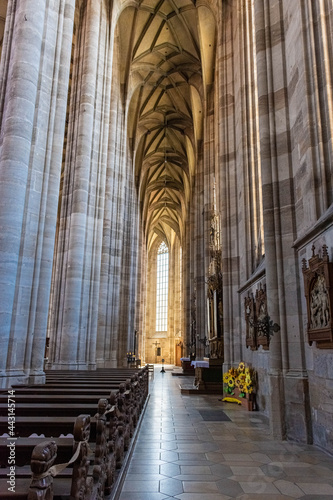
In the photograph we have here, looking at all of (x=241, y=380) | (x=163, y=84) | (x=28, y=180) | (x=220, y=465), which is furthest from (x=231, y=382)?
(x=163, y=84)

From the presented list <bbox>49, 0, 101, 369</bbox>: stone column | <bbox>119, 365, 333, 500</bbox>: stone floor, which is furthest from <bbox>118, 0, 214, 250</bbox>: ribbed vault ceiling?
<bbox>119, 365, 333, 500</bbox>: stone floor

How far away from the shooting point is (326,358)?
5.27 m

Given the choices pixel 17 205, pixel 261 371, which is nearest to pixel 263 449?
pixel 261 371

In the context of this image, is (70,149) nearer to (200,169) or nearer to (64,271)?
(64,271)

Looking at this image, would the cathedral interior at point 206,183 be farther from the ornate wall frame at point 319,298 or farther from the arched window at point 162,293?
the arched window at point 162,293

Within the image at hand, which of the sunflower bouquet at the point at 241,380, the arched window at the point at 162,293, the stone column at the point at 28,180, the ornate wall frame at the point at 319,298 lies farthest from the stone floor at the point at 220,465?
the arched window at the point at 162,293

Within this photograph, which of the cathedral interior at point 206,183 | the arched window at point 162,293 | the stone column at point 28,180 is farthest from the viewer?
the arched window at point 162,293

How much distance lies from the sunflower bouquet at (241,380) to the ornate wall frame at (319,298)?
13.4 feet

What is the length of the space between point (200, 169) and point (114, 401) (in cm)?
2361

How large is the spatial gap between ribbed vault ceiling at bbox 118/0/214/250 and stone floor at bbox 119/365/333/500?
19025mm

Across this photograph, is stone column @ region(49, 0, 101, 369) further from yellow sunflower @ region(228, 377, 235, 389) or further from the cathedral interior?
yellow sunflower @ region(228, 377, 235, 389)

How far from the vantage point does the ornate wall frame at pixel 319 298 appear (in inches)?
199

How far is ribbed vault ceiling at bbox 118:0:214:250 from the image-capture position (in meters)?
19.6

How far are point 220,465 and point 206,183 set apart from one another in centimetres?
1839
